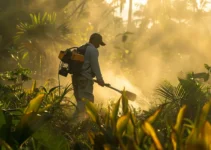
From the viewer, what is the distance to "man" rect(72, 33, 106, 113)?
20.6 feet

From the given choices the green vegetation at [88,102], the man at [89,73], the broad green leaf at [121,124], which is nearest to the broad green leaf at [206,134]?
the green vegetation at [88,102]

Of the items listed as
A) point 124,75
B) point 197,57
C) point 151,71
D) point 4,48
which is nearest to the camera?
point 4,48

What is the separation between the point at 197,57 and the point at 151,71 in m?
4.11

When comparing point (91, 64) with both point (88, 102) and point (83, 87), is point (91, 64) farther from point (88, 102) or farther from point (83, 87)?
point (88, 102)

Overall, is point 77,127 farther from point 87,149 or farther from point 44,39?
point 44,39

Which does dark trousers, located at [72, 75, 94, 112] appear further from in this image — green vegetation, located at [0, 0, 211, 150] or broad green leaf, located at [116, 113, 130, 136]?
broad green leaf, located at [116, 113, 130, 136]

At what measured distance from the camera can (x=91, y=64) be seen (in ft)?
20.7

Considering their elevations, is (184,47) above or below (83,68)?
above

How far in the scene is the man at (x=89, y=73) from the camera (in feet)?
20.6

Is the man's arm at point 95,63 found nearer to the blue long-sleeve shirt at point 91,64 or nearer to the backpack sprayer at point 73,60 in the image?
the blue long-sleeve shirt at point 91,64

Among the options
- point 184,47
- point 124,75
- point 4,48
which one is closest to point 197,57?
point 184,47

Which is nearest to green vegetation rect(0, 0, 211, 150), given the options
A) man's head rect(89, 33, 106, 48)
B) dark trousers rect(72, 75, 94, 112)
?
dark trousers rect(72, 75, 94, 112)

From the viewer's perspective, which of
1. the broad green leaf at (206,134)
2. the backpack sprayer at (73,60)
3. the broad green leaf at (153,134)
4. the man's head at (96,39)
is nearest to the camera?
the broad green leaf at (206,134)

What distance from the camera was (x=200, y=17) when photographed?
4253cm
